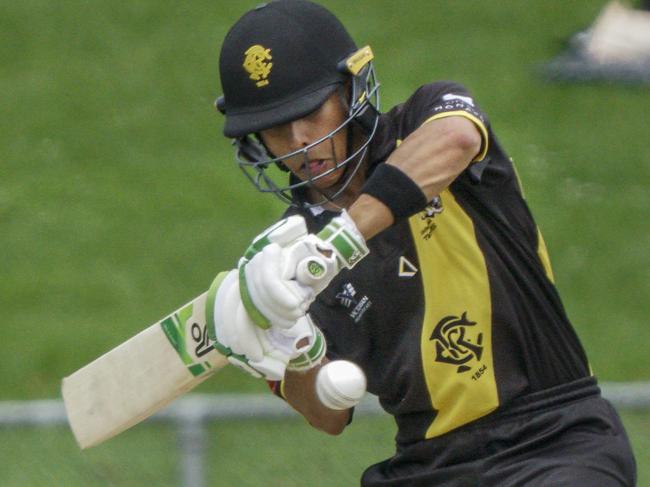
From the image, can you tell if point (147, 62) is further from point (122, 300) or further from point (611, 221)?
point (611, 221)

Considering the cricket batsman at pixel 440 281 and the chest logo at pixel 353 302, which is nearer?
the cricket batsman at pixel 440 281

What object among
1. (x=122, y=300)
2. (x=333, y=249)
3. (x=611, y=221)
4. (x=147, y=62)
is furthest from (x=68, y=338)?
(x=333, y=249)

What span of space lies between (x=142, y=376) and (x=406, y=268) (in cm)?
84

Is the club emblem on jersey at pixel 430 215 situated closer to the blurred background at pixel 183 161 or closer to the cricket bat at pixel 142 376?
the cricket bat at pixel 142 376

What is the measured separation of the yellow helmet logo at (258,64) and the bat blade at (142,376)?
622mm

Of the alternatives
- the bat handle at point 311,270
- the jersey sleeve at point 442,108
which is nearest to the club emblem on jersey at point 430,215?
the jersey sleeve at point 442,108

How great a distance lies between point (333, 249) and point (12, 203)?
4800 millimetres

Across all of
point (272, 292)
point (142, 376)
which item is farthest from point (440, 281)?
point (142, 376)

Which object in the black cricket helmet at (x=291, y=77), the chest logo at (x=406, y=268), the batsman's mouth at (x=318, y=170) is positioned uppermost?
the black cricket helmet at (x=291, y=77)

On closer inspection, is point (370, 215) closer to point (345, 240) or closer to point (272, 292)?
point (345, 240)

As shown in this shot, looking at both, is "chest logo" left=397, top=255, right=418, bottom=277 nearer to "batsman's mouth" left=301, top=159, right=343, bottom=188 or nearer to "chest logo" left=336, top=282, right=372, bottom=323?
"chest logo" left=336, top=282, right=372, bottom=323

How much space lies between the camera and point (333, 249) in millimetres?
3732

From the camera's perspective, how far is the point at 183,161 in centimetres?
842

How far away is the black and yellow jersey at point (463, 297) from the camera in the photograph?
4223 millimetres
